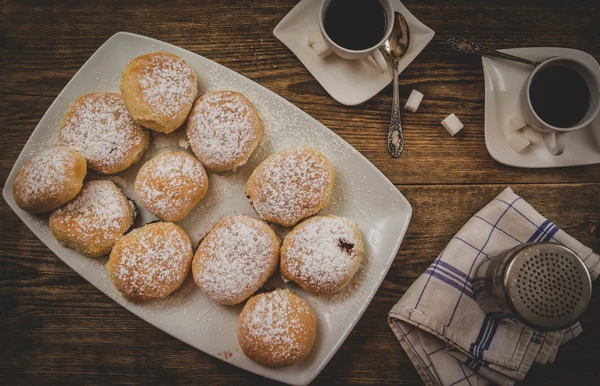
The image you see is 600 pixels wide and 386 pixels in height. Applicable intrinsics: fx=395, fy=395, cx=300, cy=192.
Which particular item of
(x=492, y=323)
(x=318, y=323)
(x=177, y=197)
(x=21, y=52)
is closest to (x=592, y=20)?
(x=492, y=323)

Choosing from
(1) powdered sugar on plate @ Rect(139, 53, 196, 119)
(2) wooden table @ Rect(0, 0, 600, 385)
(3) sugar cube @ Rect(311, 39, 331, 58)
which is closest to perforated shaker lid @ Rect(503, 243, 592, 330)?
(2) wooden table @ Rect(0, 0, 600, 385)

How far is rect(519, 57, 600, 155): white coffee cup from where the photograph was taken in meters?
1.25

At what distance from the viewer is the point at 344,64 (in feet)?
4.52

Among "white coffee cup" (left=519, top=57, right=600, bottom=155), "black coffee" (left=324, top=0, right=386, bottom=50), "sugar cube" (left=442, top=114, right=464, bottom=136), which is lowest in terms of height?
"sugar cube" (left=442, top=114, right=464, bottom=136)

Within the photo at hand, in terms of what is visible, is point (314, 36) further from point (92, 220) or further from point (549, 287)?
point (549, 287)

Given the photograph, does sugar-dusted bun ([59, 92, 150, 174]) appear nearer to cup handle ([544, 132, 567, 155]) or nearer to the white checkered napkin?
the white checkered napkin

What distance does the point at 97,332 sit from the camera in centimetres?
141

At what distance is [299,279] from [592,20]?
4.64 feet

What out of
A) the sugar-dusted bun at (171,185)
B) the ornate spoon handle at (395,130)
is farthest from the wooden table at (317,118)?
the sugar-dusted bun at (171,185)

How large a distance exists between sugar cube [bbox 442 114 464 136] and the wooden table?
1.3 inches

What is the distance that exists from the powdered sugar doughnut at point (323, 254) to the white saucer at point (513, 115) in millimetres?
604

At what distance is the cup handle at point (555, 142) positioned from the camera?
128cm

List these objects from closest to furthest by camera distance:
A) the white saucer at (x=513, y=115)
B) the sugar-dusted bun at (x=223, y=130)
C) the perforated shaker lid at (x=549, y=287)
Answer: the perforated shaker lid at (x=549, y=287) → the sugar-dusted bun at (x=223, y=130) → the white saucer at (x=513, y=115)

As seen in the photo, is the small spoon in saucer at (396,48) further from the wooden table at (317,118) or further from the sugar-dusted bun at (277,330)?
the sugar-dusted bun at (277,330)
